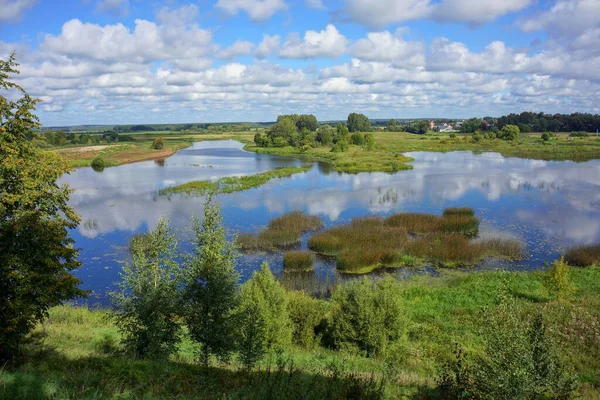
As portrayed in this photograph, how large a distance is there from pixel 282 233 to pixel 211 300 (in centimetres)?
1885

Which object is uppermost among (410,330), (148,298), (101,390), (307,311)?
(148,298)

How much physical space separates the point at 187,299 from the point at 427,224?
2522cm

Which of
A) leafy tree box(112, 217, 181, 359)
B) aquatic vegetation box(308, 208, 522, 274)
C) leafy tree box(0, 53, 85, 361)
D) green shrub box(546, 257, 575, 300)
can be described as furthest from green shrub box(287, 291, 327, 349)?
green shrub box(546, 257, 575, 300)

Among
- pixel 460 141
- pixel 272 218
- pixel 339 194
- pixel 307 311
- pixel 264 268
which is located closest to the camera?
pixel 264 268

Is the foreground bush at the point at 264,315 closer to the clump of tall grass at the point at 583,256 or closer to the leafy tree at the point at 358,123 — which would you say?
the clump of tall grass at the point at 583,256

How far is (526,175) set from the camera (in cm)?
Result: 6166

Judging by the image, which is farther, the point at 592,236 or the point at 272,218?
the point at 272,218

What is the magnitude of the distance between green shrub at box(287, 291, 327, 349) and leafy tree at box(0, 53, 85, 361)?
24.8 feet

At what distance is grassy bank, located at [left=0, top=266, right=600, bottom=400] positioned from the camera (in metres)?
8.61

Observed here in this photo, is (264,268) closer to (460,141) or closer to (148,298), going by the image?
(148,298)

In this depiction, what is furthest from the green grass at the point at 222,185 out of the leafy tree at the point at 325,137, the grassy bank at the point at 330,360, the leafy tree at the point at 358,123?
the leafy tree at the point at 358,123

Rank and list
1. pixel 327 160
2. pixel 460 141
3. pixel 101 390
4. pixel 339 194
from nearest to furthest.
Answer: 1. pixel 101 390
2. pixel 339 194
3. pixel 327 160
4. pixel 460 141

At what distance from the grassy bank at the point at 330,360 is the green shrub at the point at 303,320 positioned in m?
0.52

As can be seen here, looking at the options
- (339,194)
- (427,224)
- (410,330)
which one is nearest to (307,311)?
(410,330)
